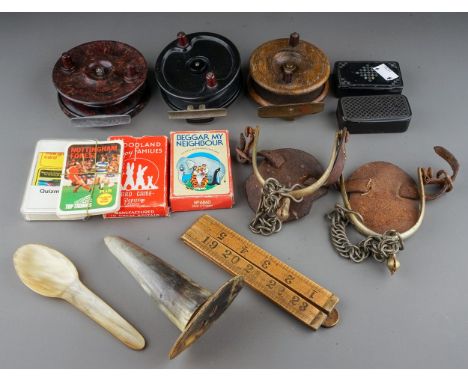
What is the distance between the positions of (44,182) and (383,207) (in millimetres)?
1205

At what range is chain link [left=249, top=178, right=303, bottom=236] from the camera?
1.84 m

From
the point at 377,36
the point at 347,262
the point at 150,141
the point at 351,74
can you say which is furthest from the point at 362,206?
the point at 377,36

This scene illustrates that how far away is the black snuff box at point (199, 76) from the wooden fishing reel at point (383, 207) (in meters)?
0.59

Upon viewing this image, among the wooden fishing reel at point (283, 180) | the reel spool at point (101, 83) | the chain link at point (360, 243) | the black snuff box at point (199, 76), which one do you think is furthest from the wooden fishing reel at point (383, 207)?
the reel spool at point (101, 83)

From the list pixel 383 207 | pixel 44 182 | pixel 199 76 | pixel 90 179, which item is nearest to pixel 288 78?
pixel 199 76

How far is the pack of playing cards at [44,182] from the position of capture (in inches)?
77.2

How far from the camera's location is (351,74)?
7.51ft

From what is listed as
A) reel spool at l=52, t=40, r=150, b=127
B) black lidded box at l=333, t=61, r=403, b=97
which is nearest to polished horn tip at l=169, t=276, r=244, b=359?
reel spool at l=52, t=40, r=150, b=127

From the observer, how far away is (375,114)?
216 centimetres

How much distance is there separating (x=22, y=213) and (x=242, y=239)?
2.56 feet

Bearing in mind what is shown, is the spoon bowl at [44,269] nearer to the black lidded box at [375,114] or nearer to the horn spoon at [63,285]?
A: the horn spoon at [63,285]

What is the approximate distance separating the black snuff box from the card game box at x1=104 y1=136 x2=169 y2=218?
0.53 feet

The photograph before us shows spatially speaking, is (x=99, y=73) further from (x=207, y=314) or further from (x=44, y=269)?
(x=207, y=314)

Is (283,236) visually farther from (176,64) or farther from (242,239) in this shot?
(176,64)
